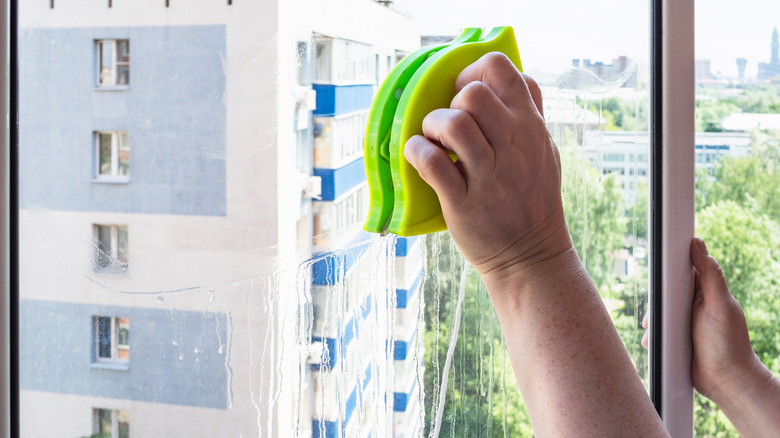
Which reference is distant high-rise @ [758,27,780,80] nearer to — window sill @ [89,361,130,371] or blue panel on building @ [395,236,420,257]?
blue panel on building @ [395,236,420,257]

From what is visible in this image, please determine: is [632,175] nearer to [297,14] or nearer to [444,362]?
[444,362]

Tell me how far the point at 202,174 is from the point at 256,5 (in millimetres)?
189

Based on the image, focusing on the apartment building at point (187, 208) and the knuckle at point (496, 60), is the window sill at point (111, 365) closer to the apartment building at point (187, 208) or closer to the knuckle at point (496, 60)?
the apartment building at point (187, 208)

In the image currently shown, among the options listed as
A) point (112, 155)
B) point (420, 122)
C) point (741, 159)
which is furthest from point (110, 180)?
point (741, 159)

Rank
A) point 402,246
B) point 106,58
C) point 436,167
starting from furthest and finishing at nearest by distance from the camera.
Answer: point 402,246, point 106,58, point 436,167

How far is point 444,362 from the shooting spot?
84 centimetres

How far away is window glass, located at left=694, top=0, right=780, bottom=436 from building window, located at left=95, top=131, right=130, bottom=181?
74cm

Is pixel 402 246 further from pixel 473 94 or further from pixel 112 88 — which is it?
pixel 112 88

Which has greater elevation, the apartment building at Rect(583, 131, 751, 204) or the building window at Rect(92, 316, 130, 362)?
the apartment building at Rect(583, 131, 751, 204)

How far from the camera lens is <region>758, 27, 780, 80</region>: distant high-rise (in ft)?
3.04

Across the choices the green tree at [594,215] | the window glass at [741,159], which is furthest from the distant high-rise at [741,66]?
the green tree at [594,215]

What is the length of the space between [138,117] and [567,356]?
0.50 metres

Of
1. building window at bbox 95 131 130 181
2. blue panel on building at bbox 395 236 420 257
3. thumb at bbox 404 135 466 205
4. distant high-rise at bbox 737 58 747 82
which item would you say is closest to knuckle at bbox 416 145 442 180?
thumb at bbox 404 135 466 205

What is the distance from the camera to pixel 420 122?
23.6 inches
